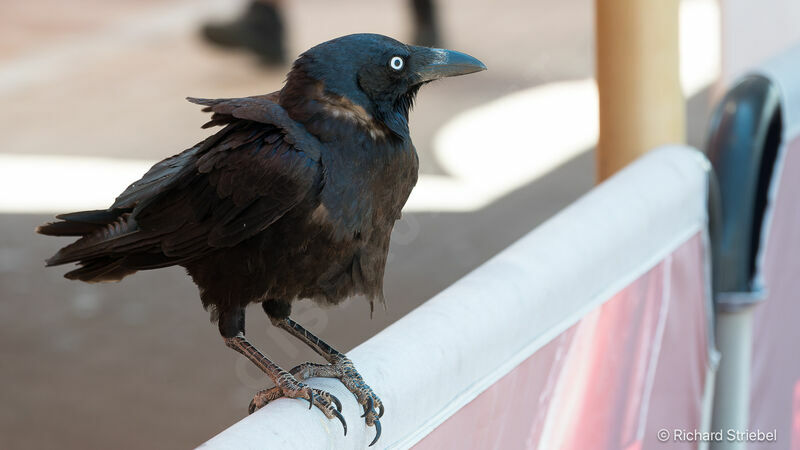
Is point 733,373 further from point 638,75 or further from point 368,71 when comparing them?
point 368,71

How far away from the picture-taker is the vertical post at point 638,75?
Result: 2406 mm

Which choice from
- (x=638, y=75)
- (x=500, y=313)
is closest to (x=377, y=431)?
(x=500, y=313)

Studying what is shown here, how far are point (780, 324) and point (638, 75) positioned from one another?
675mm

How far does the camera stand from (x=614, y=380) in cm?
180

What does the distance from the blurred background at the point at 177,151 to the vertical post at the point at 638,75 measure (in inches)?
24.7

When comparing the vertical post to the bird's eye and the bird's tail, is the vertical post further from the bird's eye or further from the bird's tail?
the bird's tail

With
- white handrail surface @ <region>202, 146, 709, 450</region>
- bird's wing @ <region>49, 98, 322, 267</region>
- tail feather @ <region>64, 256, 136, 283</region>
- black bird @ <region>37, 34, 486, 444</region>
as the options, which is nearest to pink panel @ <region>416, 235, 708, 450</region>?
white handrail surface @ <region>202, 146, 709, 450</region>

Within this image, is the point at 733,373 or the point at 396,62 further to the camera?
the point at 733,373

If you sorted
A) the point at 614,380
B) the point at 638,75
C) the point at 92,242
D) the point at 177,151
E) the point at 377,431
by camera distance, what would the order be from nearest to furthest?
the point at 377,431 < the point at 92,242 < the point at 614,380 < the point at 638,75 < the point at 177,151

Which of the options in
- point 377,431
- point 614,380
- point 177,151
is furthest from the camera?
point 177,151

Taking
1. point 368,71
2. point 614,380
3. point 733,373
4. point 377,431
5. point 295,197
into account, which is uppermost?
point 368,71

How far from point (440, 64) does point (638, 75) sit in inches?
48.9

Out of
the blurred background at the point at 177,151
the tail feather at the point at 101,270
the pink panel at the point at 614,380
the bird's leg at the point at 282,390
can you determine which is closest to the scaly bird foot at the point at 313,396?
the bird's leg at the point at 282,390

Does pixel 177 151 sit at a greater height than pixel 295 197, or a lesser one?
lesser
